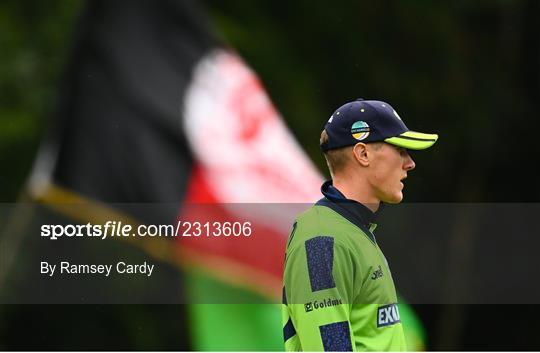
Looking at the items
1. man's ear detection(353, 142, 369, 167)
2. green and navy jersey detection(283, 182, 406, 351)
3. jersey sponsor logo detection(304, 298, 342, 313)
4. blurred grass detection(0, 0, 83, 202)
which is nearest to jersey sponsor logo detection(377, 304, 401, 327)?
green and navy jersey detection(283, 182, 406, 351)

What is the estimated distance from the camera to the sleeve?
2723mm

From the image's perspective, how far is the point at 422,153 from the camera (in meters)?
9.25

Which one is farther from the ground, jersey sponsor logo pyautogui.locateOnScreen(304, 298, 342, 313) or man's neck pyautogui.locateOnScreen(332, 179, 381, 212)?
man's neck pyautogui.locateOnScreen(332, 179, 381, 212)

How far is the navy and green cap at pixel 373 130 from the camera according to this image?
9.36ft

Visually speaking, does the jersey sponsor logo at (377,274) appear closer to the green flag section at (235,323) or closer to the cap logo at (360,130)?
the cap logo at (360,130)

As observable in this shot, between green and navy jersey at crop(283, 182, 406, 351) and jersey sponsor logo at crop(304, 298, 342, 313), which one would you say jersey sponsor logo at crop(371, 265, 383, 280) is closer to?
green and navy jersey at crop(283, 182, 406, 351)

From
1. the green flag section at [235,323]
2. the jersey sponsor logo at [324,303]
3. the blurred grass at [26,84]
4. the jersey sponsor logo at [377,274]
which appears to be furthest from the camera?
the blurred grass at [26,84]

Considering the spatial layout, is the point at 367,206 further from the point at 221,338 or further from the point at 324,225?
the point at 221,338

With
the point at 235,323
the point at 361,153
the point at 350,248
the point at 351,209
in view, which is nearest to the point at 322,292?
the point at 350,248

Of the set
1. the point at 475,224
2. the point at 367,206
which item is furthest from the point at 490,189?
the point at 367,206

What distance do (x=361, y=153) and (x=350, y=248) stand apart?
226 mm

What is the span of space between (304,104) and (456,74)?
151 cm

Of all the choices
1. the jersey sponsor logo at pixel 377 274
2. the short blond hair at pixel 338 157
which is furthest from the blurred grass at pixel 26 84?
the jersey sponsor logo at pixel 377 274

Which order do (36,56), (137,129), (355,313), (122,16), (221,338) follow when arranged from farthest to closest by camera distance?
1. (36,56)
2. (122,16)
3. (137,129)
4. (221,338)
5. (355,313)
